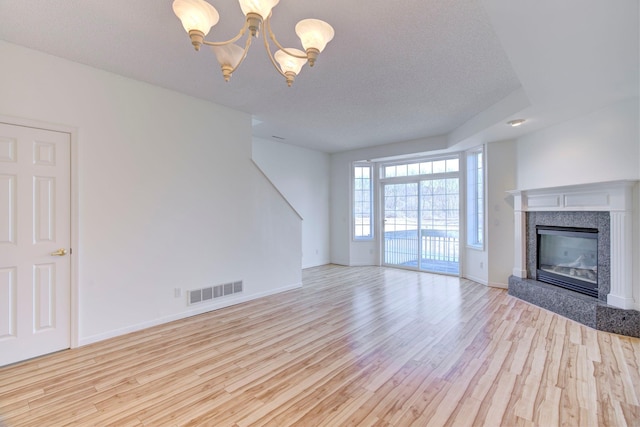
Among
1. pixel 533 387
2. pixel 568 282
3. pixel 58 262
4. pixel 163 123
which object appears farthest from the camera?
pixel 568 282

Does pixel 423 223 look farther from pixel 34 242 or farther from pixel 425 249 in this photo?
pixel 34 242

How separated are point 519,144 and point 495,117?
120 cm

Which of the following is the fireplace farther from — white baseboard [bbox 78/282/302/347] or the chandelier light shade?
the chandelier light shade

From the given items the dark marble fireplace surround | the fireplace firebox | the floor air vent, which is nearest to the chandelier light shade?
the floor air vent

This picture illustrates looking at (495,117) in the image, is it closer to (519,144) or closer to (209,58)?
(519,144)

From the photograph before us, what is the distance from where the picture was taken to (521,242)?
4.74 m

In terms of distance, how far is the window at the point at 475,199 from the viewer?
215 inches

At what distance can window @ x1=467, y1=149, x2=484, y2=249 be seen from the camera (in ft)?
17.9

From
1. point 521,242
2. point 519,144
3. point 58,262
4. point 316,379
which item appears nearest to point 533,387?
point 316,379

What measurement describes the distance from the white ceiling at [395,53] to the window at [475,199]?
4.08 feet

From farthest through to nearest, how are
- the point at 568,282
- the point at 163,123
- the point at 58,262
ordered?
the point at 568,282 < the point at 163,123 < the point at 58,262

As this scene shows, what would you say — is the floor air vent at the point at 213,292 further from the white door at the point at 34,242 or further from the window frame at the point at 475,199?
the window frame at the point at 475,199

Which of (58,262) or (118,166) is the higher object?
(118,166)

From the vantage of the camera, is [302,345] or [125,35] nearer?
[125,35]
